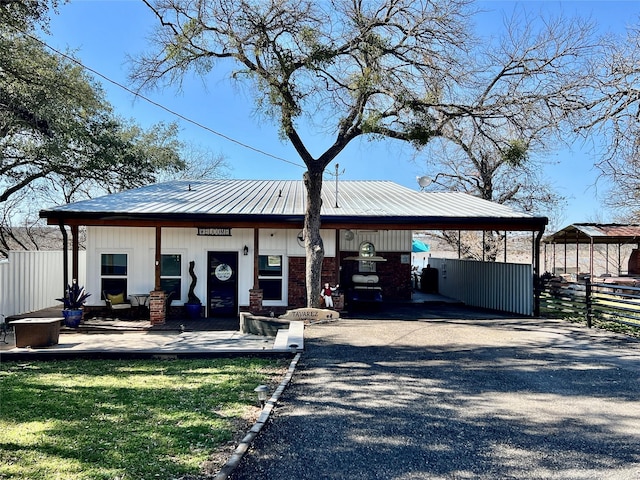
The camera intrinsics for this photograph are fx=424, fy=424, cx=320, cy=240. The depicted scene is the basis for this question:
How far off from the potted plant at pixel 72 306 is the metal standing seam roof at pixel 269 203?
2.09 meters

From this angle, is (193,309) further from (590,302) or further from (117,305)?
(590,302)

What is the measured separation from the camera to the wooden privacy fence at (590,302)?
32.5ft

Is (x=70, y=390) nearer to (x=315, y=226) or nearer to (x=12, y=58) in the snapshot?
(x=315, y=226)

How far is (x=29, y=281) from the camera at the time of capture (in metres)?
13.2

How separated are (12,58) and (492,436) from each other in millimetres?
15795

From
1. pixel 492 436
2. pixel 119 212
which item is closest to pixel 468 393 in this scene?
pixel 492 436

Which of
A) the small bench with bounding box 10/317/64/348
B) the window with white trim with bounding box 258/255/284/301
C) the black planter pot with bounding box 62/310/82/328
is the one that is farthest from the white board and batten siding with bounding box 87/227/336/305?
the small bench with bounding box 10/317/64/348

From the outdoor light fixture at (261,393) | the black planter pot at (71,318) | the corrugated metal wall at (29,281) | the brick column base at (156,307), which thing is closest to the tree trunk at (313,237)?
the brick column base at (156,307)

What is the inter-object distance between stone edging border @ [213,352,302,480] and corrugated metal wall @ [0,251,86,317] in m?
10.2

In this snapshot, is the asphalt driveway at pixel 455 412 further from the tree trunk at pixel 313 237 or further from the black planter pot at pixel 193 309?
the black planter pot at pixel 193 309

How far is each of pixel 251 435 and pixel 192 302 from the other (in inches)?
379

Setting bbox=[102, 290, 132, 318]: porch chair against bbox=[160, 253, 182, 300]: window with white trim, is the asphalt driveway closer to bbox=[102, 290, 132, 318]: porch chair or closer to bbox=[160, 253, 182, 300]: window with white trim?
bbox=[160, 253, 182, 300]: window with white trim

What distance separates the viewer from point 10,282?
12180mm

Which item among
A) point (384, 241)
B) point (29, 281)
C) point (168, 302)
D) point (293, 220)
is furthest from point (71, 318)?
point (384, 241)
